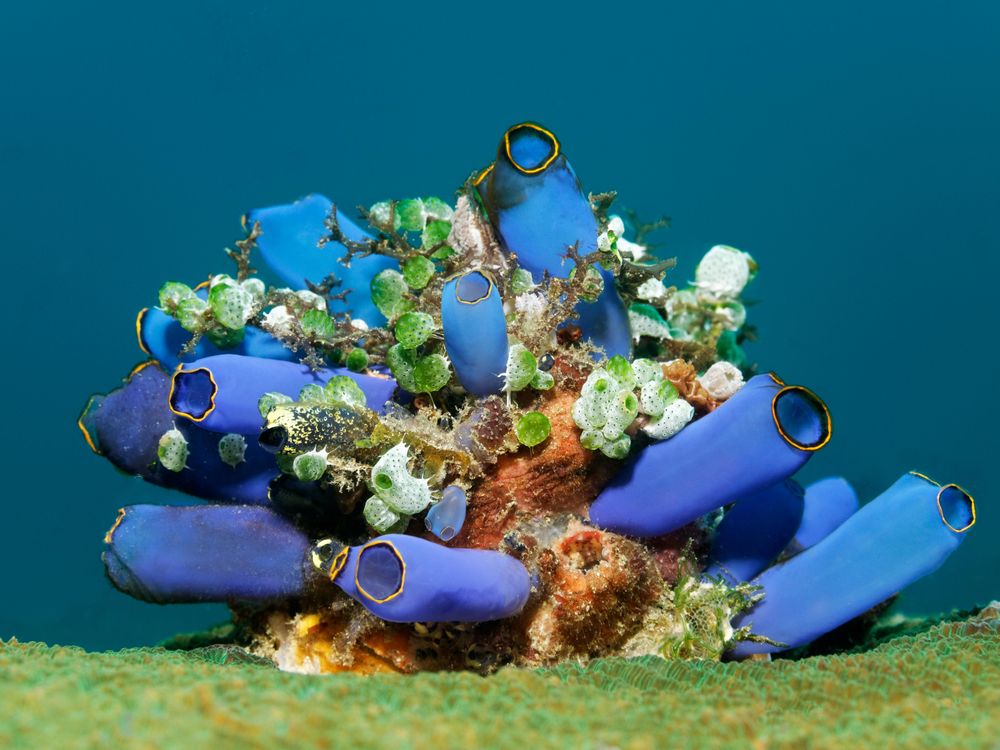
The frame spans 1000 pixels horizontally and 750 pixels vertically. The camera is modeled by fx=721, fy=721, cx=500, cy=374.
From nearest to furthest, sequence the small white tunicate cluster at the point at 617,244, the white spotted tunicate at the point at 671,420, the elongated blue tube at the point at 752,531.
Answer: the white spotted tunicate at the point at 671,420 < the small white tunicate cluster at the point at 617,244 < the elongated blue tube at the point at 752,531

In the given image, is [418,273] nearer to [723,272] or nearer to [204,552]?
[204,552]

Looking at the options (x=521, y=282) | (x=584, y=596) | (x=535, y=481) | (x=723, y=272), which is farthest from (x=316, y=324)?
(x=723, y=272)

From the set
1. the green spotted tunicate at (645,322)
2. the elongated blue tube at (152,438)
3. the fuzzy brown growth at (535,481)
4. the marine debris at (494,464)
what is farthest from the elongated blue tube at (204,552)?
the green spotted tunicate at (645,322)

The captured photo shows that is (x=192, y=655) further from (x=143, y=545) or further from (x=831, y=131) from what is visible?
(x=831, y=131)

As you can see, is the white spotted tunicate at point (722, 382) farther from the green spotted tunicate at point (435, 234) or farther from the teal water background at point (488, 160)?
the teal water background at point (488, 160)

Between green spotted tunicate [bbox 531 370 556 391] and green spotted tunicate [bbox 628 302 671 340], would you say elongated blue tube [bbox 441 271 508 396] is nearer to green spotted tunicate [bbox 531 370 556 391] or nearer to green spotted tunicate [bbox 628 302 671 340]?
green spotted tunicate [bbox 531 370 556 391]

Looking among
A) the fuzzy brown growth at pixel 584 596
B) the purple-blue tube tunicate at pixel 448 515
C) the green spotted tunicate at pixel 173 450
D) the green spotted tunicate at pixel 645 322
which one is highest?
the green spotted tunicate at pixel 645 322
